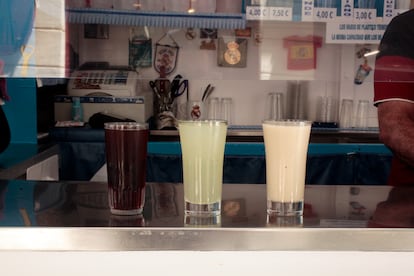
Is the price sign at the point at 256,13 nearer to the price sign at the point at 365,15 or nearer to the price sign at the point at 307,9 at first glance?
the price sign at the point at 307,9

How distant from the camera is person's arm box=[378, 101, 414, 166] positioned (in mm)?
1650

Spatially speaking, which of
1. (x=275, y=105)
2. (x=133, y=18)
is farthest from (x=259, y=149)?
(x=133, y=18)

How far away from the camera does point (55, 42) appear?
148cm

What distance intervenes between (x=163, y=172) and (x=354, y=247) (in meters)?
2.16

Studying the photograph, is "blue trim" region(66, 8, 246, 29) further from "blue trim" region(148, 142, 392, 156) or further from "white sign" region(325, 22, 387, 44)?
"blue trim" region(148, 142, 392, 156)

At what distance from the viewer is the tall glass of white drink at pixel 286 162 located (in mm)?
963

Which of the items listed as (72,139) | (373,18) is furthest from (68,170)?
(373,18)

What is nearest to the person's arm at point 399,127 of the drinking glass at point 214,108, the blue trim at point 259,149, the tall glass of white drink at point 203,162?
the tall glass of white drink at point 203,162

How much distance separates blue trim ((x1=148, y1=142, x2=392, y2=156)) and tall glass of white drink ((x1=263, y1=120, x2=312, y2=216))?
1999 millimetres

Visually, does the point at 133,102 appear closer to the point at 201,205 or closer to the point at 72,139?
the point at 72,139

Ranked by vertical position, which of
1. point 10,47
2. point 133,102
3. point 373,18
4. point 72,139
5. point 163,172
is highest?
point 373,18

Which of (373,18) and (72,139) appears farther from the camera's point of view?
(72,139)

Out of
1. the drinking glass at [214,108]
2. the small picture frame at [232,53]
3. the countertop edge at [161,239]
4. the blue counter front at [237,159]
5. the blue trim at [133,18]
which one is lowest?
the blue counter front at [237,159]

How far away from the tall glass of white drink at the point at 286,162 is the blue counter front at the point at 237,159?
2.01 m
